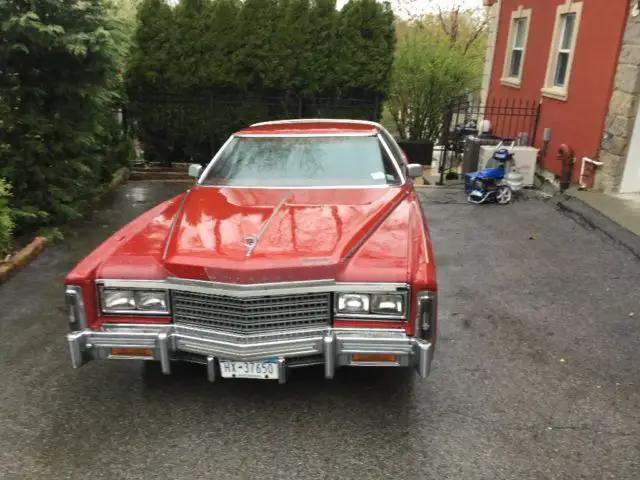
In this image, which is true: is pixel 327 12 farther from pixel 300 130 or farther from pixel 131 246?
pixel 131 246

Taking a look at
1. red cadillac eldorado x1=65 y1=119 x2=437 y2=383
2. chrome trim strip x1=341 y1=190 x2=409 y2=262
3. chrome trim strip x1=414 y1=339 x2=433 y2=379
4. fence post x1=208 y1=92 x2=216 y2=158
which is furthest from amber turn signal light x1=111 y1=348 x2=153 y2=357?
fence post x1=208 y1=92 x2=216 y2=158

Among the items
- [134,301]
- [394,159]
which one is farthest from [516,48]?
[134,301]

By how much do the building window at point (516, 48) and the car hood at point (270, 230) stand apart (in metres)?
9.55

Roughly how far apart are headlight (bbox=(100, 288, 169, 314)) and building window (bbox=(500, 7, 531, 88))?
1126 centimetres

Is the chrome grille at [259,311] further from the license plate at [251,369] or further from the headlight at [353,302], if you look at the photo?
the license plate at [251,369]

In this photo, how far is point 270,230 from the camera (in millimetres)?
3574

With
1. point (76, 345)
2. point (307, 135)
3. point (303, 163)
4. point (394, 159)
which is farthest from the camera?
point (307, 135)

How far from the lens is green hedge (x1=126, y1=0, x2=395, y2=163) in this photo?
10.7 metres

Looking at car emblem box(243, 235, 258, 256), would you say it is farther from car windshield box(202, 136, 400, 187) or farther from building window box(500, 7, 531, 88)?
building window box(500, 7, 531, 88)

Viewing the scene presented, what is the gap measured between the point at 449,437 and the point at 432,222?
5.21 metres

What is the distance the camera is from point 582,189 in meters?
8.98

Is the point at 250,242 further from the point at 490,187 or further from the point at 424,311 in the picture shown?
the point at 490,187

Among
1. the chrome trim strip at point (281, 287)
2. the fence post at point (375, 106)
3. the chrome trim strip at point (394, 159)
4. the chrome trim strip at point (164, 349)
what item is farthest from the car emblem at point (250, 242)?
the fence post at point (375, 106)

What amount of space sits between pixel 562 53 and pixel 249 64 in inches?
238
